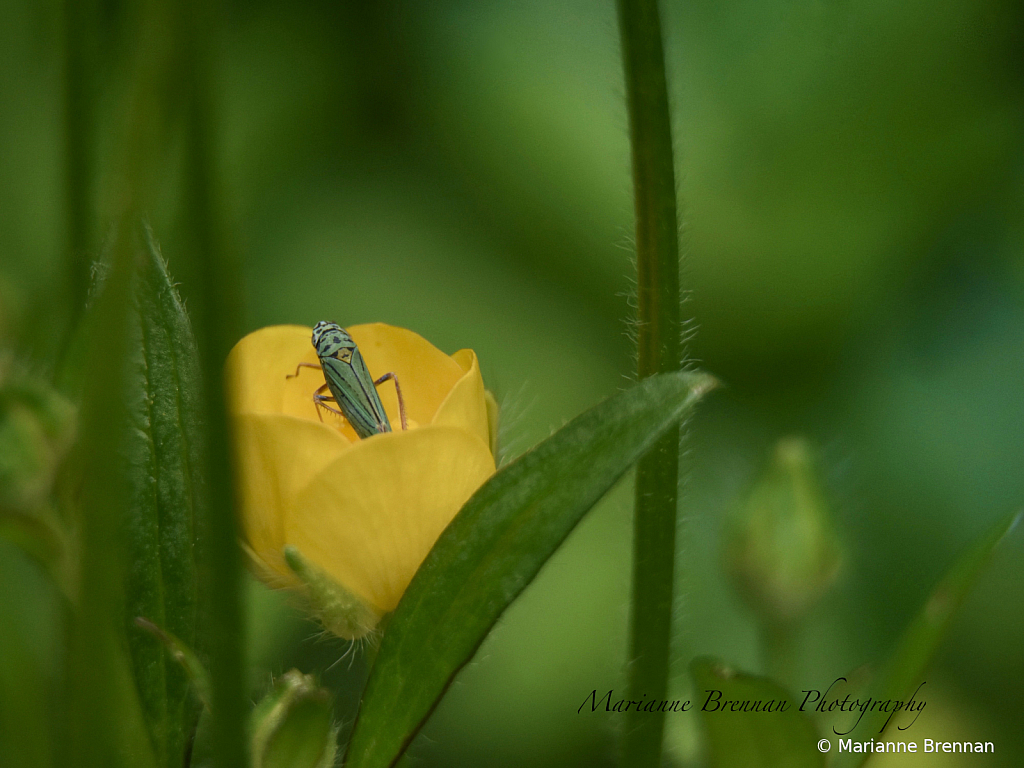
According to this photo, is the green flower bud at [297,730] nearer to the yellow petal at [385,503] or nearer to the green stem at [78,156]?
the yellow petal at [385,503]

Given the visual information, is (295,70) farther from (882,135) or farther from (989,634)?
(989,634)

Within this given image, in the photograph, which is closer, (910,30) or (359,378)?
(359,378)

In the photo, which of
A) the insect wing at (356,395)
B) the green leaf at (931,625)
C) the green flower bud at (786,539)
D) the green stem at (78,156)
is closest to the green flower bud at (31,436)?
the green stem at (78,156)

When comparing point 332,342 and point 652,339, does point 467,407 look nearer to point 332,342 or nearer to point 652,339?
point 652,339

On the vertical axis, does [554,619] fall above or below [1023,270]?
below

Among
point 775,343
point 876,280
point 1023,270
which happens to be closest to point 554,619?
point 775,343

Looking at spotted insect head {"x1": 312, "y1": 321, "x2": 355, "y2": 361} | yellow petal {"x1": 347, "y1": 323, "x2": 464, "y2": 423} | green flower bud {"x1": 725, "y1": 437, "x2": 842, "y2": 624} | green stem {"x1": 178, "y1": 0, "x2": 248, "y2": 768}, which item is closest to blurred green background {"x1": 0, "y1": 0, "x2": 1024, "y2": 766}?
green flower bud {"x1": 725, "y1": 437, "x2": 842, "y2": 624}
